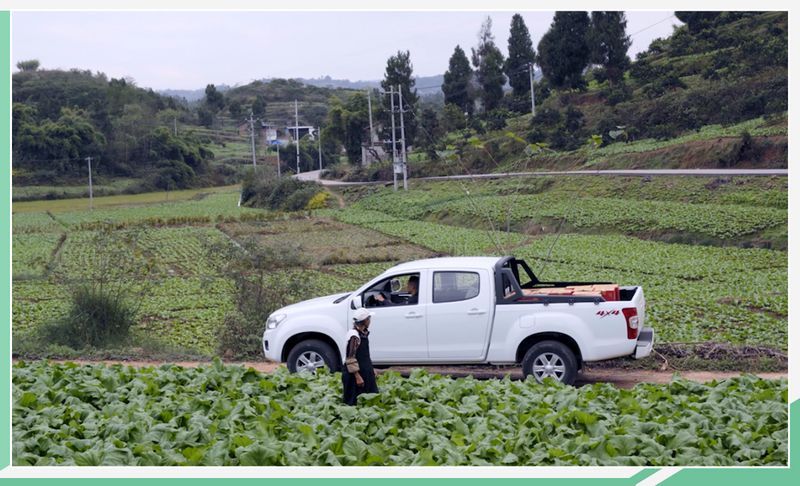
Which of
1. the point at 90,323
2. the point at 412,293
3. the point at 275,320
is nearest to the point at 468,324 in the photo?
the point at 412,293

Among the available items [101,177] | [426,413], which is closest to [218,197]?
[101,177]

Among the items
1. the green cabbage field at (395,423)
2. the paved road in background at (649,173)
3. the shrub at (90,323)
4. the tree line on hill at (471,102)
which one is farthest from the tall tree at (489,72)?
the green cabbage field at (395,423)

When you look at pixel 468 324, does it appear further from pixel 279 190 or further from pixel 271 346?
pixel 279 190

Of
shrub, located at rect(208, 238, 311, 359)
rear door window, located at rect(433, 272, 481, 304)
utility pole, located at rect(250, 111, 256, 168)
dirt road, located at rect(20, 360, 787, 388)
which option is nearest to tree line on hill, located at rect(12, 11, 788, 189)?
utility pole, located at rect(250, 111, 256, 168)

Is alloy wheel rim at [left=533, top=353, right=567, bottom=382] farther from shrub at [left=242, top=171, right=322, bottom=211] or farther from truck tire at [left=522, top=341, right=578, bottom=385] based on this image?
shrub at [left=242, top=171, right=322, bottom=211]

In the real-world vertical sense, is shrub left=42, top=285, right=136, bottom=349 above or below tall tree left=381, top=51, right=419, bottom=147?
below

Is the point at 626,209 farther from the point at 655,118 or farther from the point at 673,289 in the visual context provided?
the point at 673,289

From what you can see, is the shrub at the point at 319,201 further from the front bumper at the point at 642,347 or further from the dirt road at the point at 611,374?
the front bumper at the point at 642,347
